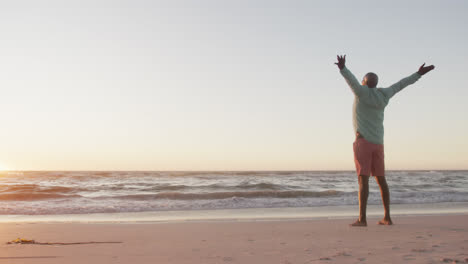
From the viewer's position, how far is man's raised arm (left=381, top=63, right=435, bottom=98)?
4.62 m

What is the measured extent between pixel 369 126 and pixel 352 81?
0.58 metres

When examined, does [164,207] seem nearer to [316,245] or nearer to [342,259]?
[316,245]

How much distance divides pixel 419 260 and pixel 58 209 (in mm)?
7976

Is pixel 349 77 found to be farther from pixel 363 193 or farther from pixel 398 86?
pixel 363 193

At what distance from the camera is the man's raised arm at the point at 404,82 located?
4.62 meters

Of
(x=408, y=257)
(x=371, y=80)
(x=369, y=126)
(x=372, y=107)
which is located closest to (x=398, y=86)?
(x=371, y=80)

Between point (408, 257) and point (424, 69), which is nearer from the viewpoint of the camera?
point (408, 257)

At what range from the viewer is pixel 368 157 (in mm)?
4578

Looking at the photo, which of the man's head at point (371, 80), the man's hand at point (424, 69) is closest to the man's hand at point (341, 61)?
the man's head at point (371, 80)

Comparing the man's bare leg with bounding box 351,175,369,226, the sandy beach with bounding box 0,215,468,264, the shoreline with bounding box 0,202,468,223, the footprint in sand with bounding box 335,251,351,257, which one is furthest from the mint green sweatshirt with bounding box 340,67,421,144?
the shoreline with bounding box 0,202,468,223

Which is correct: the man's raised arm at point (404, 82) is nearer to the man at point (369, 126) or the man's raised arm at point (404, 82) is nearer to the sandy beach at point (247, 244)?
the man at point (369, 126)

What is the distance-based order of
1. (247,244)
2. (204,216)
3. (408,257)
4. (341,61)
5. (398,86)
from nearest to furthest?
1. (408,257)
2. (247,244)
3. (341,61)
4. (398,86)
5. (204,216)

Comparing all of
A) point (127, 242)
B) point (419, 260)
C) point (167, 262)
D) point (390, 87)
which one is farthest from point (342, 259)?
point (390, 87)

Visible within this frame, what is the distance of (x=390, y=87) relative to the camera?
4.73 metres
